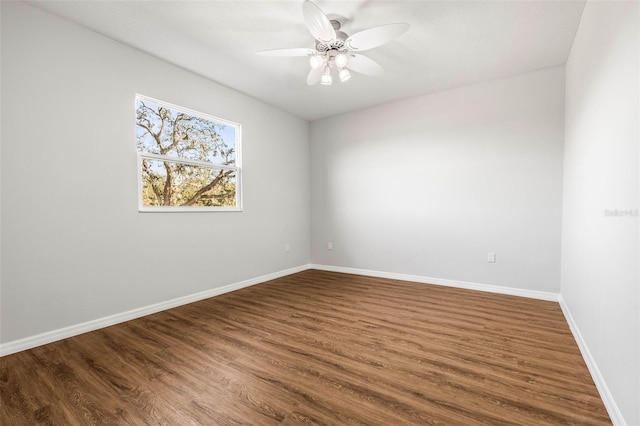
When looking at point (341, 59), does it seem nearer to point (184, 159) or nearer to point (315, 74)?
point (315, 74)

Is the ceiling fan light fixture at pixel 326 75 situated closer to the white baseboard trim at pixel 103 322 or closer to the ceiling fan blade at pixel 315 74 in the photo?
the ceiling fan blade at pixel 315 74

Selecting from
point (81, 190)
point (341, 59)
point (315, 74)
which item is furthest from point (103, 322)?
point (341, 59)

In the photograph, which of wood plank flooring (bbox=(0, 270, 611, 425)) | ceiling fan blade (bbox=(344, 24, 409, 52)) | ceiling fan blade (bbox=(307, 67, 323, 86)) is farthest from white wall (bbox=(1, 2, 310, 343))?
ceiling fan blade (bbox=(344, 24, 409, 52))

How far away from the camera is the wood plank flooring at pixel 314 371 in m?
1.42

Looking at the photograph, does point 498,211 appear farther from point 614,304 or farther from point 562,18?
point 614,304

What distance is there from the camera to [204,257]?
3422 mm

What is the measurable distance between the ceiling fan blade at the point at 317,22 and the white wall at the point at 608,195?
1.61m

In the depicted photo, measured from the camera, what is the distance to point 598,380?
159cm

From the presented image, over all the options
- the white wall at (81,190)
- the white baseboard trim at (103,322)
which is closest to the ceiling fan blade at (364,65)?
the white wall at (81,190)

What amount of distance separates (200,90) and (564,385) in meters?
4.14

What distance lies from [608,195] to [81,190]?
376cm

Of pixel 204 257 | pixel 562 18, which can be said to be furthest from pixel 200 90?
pixel 562 18

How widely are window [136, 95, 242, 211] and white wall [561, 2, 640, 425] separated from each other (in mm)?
3531

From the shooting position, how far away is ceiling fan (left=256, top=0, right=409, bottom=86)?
200 centimetres
